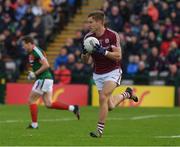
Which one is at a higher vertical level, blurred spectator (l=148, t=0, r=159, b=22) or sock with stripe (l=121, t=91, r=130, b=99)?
blurred spectator (l=148, t=0, r=159, b=22)

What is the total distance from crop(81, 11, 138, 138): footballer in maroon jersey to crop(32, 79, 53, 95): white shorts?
3187 mm

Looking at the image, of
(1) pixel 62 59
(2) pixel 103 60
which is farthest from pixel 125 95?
(1) pixel 62 59

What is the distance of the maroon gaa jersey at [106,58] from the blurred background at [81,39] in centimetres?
1216

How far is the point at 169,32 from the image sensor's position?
1091 inches

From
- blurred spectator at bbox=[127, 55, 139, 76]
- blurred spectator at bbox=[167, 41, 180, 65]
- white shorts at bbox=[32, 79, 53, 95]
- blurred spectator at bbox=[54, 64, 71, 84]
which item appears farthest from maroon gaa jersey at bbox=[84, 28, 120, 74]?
blurred spectator at bbox=[54, 64, 71, 84]

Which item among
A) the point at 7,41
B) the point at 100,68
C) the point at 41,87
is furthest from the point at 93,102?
the point at 100,68

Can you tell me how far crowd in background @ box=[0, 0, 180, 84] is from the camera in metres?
27.2

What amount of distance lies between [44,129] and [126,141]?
333 cm

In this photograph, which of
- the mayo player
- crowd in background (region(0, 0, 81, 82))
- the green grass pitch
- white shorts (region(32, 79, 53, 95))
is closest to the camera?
the green grass pitch

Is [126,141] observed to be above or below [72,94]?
above

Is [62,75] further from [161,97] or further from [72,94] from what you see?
[161,97]

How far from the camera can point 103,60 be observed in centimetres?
1470

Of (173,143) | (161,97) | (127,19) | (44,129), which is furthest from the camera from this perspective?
(127,19)

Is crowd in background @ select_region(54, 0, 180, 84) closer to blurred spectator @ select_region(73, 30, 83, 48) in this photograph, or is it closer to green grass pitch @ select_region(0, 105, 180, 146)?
blurred spectator @ select_region(73, 30, 83, 48)
